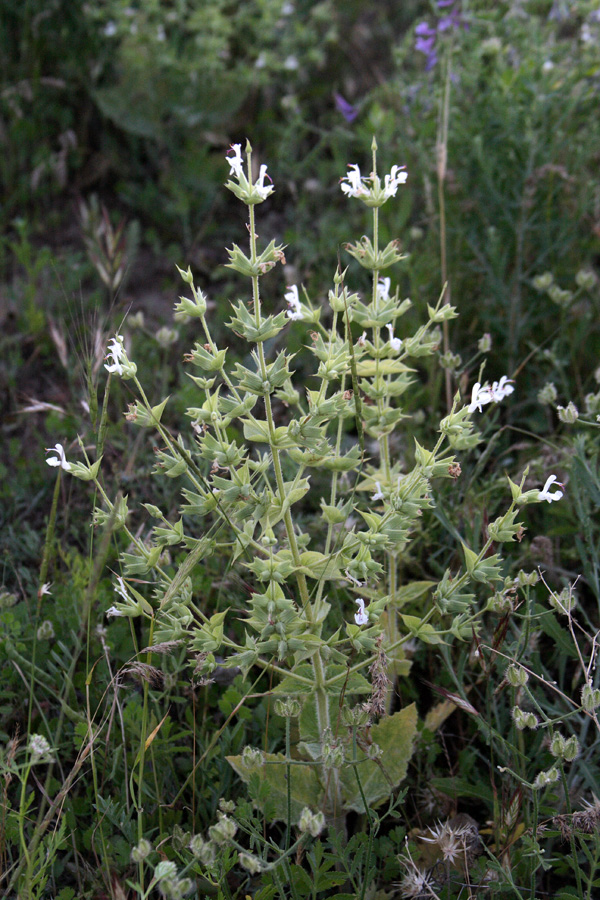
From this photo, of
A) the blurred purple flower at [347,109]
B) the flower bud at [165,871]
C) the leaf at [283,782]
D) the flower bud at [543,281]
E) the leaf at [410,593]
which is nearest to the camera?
the flower bud at [165,871]

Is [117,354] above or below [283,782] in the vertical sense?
above

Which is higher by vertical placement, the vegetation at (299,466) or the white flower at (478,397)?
the white flower at (478,397)

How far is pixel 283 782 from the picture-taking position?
1521mm

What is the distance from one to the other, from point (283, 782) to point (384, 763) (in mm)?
202

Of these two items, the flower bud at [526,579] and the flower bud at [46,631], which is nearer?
the flower bud at [526,579]

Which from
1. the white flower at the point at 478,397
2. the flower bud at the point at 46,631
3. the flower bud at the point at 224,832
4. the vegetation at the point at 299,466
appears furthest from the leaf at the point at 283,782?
the white flower at the point at 478,397

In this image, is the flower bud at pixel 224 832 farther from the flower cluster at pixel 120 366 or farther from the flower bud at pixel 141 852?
the flower cluster at pixel 120 366

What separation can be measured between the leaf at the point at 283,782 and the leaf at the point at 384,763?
2.4 inches

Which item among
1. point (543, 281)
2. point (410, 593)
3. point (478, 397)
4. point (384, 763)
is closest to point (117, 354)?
point (478, 397)

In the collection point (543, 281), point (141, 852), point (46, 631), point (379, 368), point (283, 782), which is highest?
point (379, 368)

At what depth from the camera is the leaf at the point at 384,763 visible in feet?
4.99

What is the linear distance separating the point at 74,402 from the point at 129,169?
1670 mm

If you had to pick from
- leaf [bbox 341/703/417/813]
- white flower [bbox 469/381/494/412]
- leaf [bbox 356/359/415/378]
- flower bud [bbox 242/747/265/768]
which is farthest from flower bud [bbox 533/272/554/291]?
flower bud [bbox 242/747/265/768]

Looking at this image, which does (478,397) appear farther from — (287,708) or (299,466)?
(299,466)
